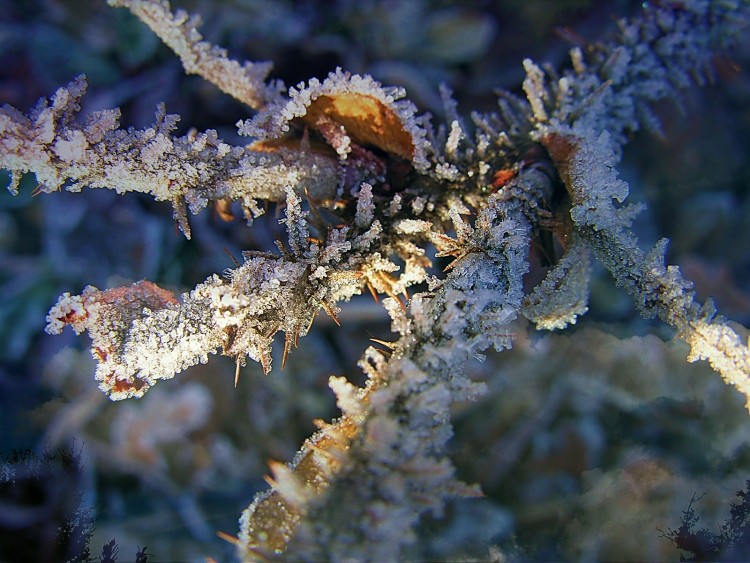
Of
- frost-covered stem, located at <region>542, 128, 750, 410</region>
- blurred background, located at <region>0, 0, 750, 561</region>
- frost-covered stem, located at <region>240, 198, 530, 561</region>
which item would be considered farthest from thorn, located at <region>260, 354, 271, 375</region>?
frost-covered stem, located at <region>542, 128, 750, 410</region>

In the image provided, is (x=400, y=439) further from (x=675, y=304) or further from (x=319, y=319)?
(x=319, y=319)

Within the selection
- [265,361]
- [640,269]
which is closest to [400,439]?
[265,361]

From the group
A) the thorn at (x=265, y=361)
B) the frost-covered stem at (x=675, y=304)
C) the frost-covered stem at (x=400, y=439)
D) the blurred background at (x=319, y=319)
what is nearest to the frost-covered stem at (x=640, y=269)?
the frost-covered stem at (x=675, y=304)

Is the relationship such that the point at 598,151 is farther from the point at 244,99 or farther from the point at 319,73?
the point at 319,73

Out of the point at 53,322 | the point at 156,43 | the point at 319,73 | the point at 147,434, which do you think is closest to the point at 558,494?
the point at 147,434

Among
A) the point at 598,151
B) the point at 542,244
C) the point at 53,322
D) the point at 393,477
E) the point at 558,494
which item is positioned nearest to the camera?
the point at 393,477

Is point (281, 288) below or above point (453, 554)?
above
